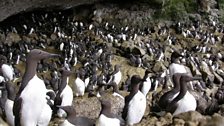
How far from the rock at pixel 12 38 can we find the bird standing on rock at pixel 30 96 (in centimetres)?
1347

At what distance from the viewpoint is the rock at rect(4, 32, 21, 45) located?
20.0 meters

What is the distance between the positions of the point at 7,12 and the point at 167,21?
1201 cm

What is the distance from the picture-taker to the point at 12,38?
67.0 ft

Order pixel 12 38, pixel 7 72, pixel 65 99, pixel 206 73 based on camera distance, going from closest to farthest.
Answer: pixel 65 99, pixel 7 72, pixel 206 73, pixel 12 38

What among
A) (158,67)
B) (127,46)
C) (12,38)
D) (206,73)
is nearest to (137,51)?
(127,46)

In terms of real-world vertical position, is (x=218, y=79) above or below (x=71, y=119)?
below

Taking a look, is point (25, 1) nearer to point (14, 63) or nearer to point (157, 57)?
point (14, 63)

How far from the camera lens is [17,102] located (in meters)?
6.54

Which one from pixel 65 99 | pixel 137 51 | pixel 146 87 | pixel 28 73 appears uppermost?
pixel 28 73

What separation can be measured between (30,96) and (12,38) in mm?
14361

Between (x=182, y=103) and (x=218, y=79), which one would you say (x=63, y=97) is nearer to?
(x=182, y=103)

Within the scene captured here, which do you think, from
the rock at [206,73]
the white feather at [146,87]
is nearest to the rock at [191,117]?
the white feather at [146,87]

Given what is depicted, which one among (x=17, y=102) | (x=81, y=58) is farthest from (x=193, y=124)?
(x=81, y=58)

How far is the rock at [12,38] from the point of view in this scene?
20.0 metres
